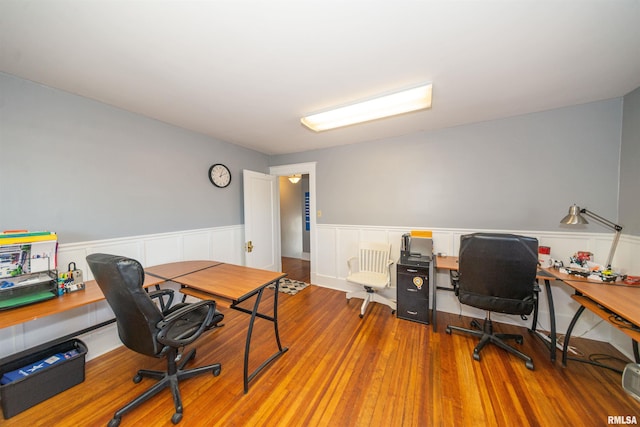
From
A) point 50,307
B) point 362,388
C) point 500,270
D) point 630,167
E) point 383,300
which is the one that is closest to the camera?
point 50,307

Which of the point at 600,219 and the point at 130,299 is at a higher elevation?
the point at 600,219

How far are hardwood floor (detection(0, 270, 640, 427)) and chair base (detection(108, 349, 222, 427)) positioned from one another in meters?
0.07

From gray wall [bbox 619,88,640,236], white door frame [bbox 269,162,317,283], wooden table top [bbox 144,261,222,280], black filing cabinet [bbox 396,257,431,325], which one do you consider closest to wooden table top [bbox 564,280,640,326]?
gray wall [bbox 619,88,640,236]

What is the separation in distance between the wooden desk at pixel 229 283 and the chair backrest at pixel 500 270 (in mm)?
1796

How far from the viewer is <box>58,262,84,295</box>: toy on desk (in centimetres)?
173

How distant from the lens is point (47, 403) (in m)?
1.55

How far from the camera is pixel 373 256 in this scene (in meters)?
Result: 3.30

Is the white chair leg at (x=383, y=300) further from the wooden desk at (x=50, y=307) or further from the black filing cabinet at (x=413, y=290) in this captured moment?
the wooden desk at (x=50, y=307)

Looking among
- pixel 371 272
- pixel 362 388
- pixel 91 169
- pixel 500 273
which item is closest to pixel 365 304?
pixel 371 272

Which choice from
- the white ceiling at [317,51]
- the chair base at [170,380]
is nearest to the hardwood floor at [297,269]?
the chair base at [170,380]

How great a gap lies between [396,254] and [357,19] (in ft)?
9.50

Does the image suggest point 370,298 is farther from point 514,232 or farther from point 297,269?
point 297,269

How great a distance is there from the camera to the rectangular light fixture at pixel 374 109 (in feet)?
6.38

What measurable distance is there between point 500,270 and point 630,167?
1676mm
